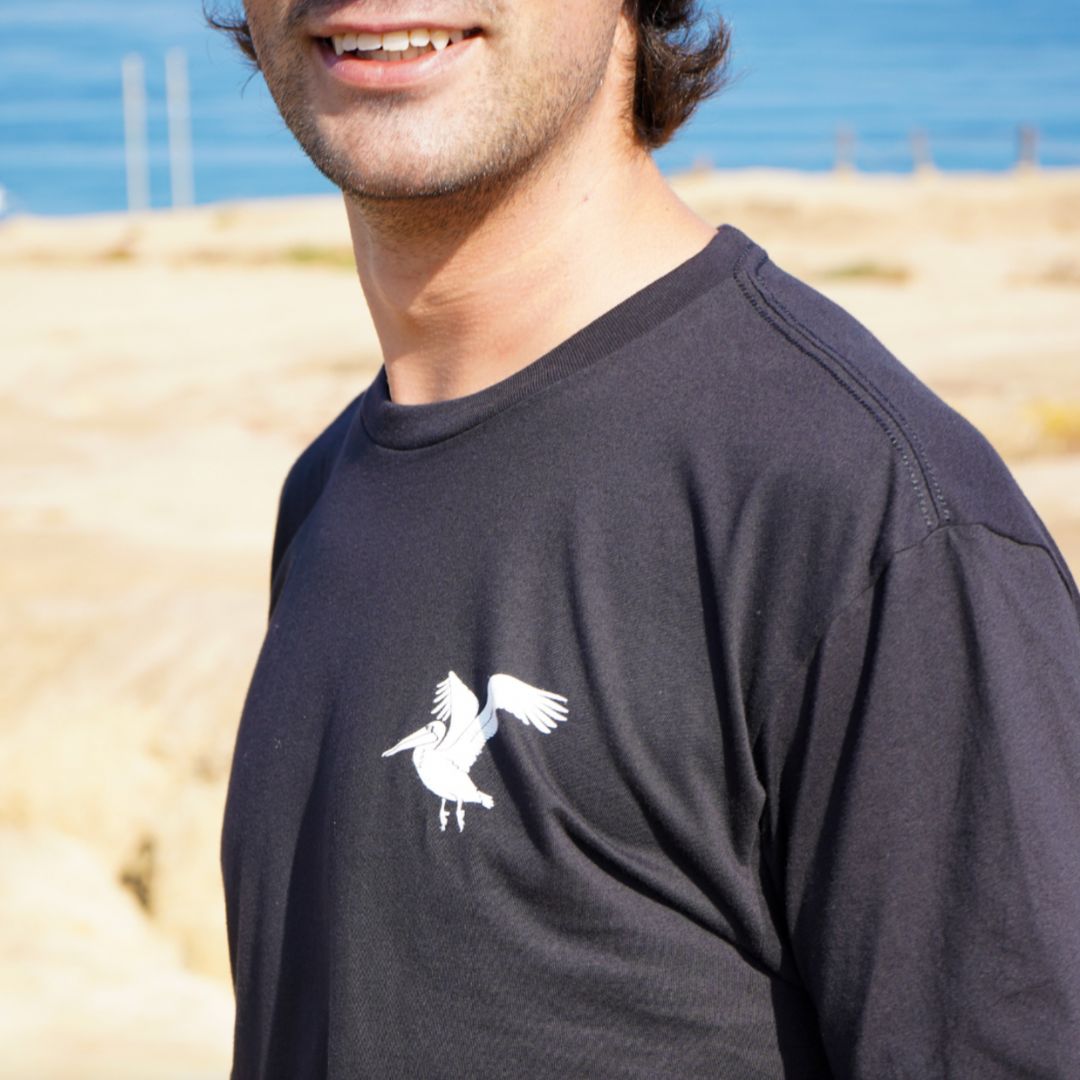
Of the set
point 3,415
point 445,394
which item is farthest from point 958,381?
point 445,394

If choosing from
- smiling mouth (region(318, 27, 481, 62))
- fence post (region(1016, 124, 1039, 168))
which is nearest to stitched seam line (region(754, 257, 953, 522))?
smiling mouth (region(318, 27, 481, 62))

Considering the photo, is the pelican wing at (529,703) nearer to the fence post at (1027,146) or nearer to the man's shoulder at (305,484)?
the man's shoulder at (305,484)

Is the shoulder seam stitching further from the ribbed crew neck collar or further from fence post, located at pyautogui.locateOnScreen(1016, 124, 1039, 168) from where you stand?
fence post, located at pyautogui.locateOnScreen(1016, 124, 1039, 168)

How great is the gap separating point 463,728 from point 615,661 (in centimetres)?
14

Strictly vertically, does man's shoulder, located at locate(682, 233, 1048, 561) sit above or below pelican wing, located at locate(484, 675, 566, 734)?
above

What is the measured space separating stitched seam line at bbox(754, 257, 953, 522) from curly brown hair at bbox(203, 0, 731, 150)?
31 cm

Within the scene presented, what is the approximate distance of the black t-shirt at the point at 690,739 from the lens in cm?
121

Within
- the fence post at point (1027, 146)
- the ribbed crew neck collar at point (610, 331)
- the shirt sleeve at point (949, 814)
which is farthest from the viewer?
the fence post at point (1027, 146)

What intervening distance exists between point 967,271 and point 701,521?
17.6 meters

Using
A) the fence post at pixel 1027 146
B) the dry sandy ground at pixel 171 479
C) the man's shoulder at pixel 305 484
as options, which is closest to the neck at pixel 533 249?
the man's shoulder at pixel 305 484

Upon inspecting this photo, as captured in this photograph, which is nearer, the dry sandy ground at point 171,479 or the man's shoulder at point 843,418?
the man's shoulder at point 843,418

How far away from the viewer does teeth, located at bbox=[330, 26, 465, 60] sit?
1554mm

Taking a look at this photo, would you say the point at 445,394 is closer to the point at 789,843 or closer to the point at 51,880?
the point at 789,843

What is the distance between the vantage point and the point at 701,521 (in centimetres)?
134
